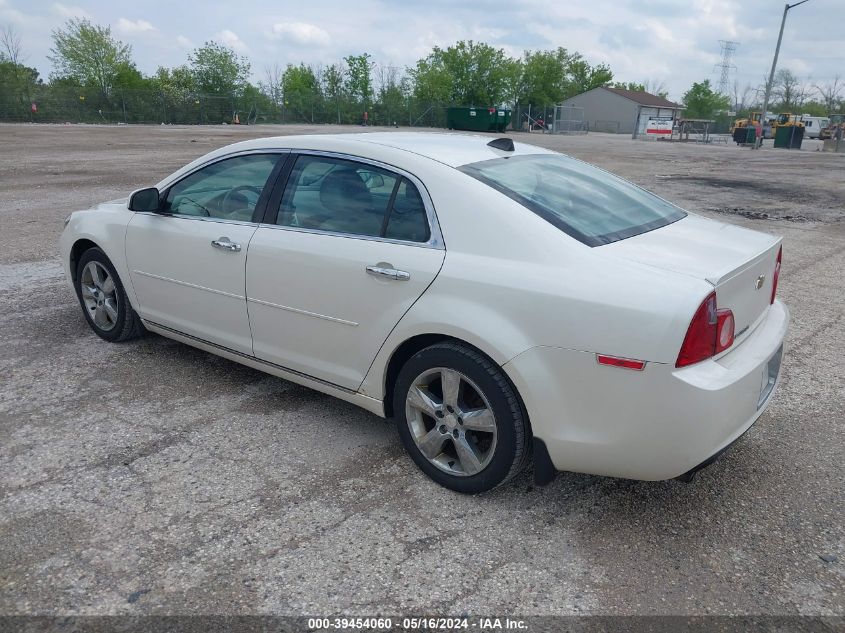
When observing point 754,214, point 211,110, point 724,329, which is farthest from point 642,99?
point 724,329

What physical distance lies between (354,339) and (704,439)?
1.63m

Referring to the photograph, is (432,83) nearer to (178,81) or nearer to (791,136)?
(178,81)

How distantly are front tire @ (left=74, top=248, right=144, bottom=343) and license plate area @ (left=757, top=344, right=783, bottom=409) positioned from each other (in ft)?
12.8

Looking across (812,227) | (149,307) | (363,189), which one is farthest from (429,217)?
(812,227)

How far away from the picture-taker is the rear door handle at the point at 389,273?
3.04 metres

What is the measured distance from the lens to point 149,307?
4457 millimetres

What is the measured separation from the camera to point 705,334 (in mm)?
2506

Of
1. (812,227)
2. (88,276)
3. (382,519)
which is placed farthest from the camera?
(812,227)

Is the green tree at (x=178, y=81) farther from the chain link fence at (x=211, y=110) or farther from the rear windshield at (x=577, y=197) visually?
the rear windshield at (x=577, y=197)

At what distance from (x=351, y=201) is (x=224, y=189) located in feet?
3.41

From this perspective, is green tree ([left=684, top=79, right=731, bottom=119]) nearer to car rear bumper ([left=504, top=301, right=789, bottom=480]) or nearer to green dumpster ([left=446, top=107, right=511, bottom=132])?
green dumpster ([left=446, top=107, right=511, bottom=132])

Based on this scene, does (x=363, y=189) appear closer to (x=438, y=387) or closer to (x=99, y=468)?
(x=438, y=387)

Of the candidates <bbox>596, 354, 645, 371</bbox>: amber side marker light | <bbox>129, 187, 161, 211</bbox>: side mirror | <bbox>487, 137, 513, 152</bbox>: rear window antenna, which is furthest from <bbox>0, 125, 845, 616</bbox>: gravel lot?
<bbox>487, 137, 513, 152</bbox>: rear window antenna

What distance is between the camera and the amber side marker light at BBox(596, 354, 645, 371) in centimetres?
247
